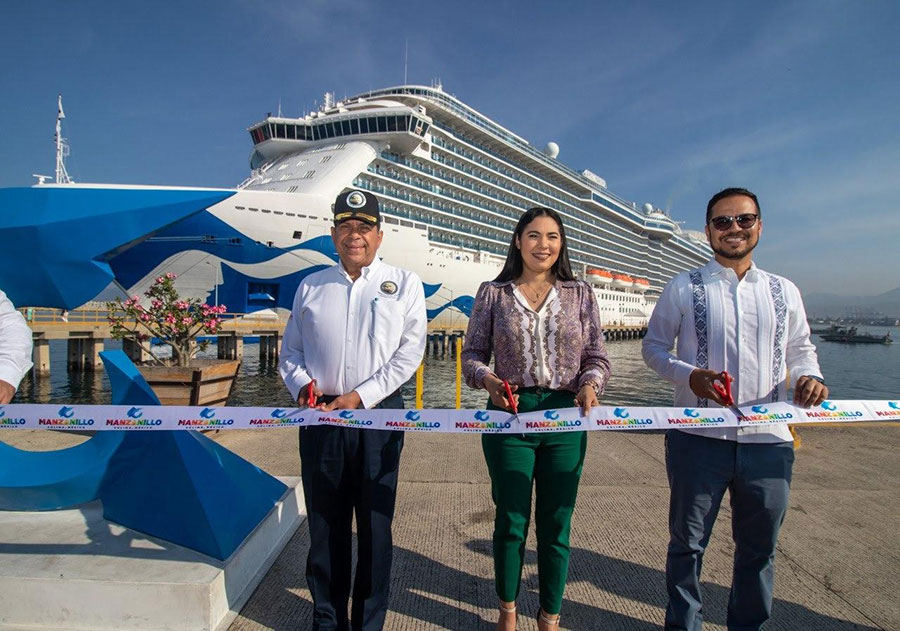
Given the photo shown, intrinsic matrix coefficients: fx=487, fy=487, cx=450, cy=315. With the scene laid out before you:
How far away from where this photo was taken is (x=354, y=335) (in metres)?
1.89

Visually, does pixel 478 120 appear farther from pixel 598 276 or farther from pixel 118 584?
pixel 118 584

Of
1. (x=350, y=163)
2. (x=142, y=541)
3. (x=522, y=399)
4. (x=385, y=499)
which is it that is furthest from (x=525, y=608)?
(x=350, y=163)

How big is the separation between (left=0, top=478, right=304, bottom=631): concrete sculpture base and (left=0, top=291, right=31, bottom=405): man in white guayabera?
27.4 inches

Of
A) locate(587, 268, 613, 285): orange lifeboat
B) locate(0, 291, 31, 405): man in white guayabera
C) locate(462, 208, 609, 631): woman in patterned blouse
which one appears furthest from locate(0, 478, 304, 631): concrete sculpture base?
locate(587, 268, 613, 285): orange lifeboat

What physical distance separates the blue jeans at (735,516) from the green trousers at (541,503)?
395 millimetres

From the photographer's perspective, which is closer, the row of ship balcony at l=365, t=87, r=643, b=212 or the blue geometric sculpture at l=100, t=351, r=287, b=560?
the blue geometric sculpture at l=100, t=351, r=287, b=560

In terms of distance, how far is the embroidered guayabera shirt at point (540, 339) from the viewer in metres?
1.85

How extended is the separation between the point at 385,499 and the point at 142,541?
1.15 m

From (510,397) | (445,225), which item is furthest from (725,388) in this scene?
(445,225)

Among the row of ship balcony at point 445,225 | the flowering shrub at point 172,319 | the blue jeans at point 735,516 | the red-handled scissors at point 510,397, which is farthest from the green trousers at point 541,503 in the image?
the row of ship balcony at point 445,225

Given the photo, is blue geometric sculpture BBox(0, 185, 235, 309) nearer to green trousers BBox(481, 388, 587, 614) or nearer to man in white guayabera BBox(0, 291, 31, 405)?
man in white guayabera BBox(0, 291, 31, 405)

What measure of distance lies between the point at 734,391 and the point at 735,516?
1.51 ft

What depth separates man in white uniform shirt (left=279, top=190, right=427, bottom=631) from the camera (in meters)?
1.81

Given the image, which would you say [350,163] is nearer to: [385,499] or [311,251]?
[311,251]
